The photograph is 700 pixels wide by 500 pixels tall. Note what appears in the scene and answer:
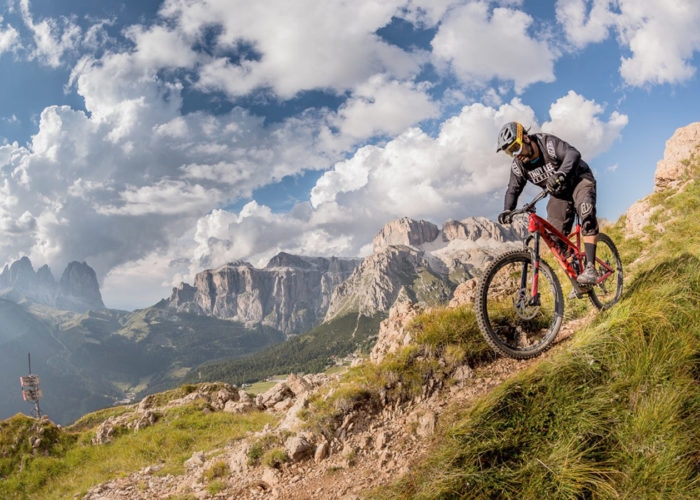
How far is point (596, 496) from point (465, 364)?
4490 millimetres

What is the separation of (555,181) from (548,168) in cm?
60

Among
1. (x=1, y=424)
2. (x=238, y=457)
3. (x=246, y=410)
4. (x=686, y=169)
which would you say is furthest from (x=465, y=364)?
(x=1, y=424)

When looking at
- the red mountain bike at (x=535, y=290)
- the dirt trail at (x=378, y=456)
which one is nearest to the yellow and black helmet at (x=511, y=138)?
the red mountain bike at (x=535, y=290)

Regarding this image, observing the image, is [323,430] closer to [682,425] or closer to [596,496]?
[596,496]

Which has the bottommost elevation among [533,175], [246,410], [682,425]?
[246,410]

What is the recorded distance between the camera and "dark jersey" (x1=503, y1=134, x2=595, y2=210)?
24.1 feet

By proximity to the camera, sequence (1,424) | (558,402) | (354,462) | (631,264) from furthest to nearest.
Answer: (1,424)
(631,264)
(354,462)
(558,402)

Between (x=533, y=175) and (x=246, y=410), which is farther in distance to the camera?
(x=246, y=410)

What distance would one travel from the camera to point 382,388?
7.56 metres

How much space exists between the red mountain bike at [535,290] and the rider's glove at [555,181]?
24 centimetres

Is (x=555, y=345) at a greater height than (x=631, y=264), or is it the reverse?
(x=631, y=264)

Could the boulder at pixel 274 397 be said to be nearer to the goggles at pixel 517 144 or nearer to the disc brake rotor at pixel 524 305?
the disc brake rotor at pixel 524 305

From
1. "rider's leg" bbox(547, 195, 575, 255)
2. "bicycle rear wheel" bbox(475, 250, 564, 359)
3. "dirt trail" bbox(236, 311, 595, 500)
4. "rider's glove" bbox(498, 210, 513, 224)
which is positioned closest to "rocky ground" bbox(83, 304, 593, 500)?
"dirt trail" bbox(236, 311, 595, 500)

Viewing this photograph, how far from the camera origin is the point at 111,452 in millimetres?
15688
